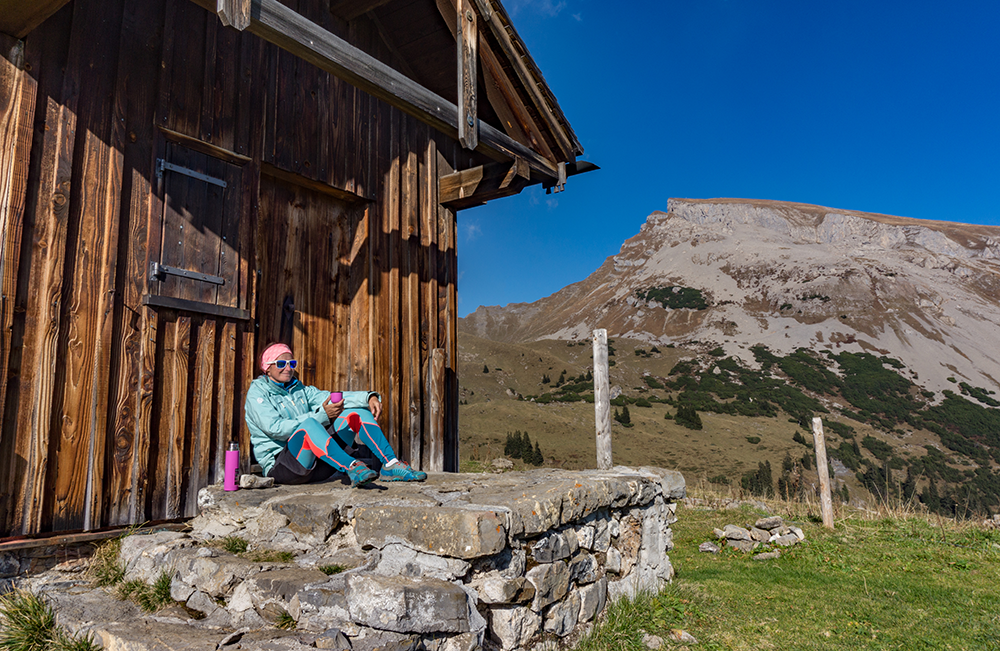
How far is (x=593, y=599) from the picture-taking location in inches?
162

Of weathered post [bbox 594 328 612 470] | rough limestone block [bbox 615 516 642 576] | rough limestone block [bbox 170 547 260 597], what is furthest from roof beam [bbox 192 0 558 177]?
rough limestone block [bbox 615 516 642 576]

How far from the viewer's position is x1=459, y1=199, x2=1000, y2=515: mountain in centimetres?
3488

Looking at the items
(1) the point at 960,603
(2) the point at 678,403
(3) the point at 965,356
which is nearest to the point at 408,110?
(1) the point at 960,603

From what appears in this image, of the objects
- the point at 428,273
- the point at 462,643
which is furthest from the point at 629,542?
the point at 428,273

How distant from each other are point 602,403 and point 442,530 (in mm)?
3959

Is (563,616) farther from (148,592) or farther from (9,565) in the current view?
(9,565)

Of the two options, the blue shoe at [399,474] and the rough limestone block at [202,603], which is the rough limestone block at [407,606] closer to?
the rough limestone block at [202,603]

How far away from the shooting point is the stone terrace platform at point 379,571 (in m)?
2.82

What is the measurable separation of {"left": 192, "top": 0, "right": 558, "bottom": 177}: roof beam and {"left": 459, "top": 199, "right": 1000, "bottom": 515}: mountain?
1549cm

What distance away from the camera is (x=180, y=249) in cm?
449

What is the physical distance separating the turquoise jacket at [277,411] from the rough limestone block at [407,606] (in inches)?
69.6

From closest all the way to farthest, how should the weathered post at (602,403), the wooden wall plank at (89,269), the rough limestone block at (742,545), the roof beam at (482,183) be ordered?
the wooden wall plank at (89,269), the roof beam at (482,183), the weathered post at (602,403), the rough limestone block at (742,545)

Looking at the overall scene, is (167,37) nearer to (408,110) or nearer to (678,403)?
(408,110)

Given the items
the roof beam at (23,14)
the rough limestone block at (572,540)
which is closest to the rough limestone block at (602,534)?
the rough limestone block at (572,540)
